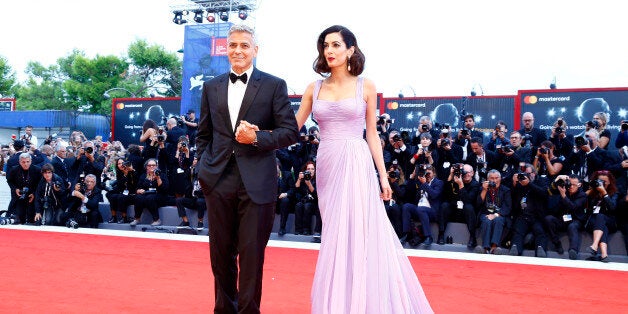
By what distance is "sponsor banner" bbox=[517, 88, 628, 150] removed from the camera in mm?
13211

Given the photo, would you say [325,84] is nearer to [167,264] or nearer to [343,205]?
[343,205]

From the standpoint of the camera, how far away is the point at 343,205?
339 centimetres

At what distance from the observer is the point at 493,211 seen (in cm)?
855

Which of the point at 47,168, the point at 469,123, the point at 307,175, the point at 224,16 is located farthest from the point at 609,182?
the point at 224,16

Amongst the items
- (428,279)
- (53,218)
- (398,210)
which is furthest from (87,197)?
(428,279)

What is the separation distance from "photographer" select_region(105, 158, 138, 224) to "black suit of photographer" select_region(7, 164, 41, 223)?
54.6 inches

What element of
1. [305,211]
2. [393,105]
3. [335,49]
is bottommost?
[305,211]

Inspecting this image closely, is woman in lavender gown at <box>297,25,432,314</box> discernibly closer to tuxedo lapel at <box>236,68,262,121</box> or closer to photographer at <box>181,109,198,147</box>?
tuxedo lapel at <box>236,68,262,121</box>

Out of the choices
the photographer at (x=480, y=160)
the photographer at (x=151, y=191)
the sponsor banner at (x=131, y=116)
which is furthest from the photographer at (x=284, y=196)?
the sponsor banner at (x=131, y=116)

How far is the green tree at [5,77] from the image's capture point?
1902 inches

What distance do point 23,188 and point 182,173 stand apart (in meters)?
2.92

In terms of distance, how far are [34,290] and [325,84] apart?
8.28 feet

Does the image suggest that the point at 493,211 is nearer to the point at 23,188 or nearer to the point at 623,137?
the point at 623,137

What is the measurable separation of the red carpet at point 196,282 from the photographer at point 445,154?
230 cm
